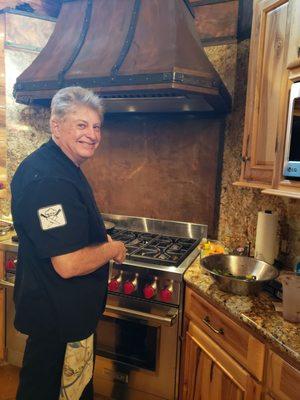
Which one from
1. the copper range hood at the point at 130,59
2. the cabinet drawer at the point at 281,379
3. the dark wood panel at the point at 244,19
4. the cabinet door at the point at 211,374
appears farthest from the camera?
the dark wood panel at the point at 244,19

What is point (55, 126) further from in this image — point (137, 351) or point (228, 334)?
point (137, 351)

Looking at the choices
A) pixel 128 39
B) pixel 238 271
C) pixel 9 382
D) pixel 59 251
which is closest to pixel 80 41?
pixel 128 39

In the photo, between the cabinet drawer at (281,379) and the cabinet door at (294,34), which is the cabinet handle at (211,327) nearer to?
the cabinet drawer at (281,379)

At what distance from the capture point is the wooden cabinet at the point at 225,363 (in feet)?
3.38

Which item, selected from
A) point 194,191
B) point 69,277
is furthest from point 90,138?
point 194,191

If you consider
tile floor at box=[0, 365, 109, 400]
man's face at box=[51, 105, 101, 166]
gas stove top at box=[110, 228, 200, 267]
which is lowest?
tile floor at box=[0, 365, 109, 400]

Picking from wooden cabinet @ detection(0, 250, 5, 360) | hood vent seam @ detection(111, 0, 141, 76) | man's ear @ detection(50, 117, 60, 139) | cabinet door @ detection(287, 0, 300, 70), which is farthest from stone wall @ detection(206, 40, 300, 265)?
wooden cabinet @ detection(0, 250, 5, 360)

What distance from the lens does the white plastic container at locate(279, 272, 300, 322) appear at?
106 centimetres

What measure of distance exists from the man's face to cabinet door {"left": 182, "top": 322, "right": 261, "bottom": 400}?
3.16 ft

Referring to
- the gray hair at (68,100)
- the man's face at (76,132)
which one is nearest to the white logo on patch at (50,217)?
the man's face at (76,132)

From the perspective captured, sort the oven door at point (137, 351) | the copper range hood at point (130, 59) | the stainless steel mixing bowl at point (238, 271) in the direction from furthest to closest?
the oven door at point (137, 351)
the copper range hood at point (130, 59)
the stainless steel mixing bowl at point (238, 271)

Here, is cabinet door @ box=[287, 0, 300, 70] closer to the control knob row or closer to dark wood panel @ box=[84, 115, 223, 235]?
dark wood panel @ box=[84, 115, 223, 235]

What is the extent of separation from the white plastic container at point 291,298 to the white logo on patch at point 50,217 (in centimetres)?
80

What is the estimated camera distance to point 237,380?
1204mm
